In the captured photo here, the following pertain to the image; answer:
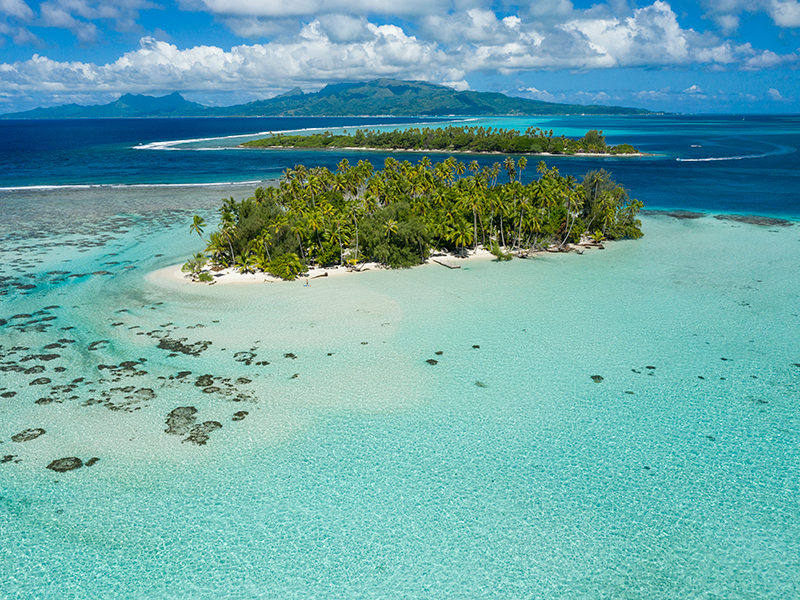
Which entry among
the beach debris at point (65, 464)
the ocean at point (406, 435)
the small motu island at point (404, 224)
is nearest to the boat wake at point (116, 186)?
the small motu island at point (404, 224)

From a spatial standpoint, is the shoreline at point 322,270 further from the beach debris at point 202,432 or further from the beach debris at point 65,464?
the beach debris at point 65,464

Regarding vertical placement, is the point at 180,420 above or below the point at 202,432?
above

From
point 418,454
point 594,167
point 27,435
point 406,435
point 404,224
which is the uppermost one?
point 594,167

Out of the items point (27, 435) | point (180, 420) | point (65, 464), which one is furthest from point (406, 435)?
point (27, 435)

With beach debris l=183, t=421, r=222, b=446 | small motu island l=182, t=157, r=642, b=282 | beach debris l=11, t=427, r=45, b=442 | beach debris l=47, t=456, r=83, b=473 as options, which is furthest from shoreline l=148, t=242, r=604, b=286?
beach debris l=47, t=456, r=83, b=473

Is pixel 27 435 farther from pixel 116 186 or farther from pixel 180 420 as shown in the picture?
pixel 116 186

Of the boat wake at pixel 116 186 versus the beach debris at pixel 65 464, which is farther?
the boat wake at pixel 116 186

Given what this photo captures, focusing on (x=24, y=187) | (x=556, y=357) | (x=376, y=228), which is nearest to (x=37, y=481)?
(x=556, y=357)
